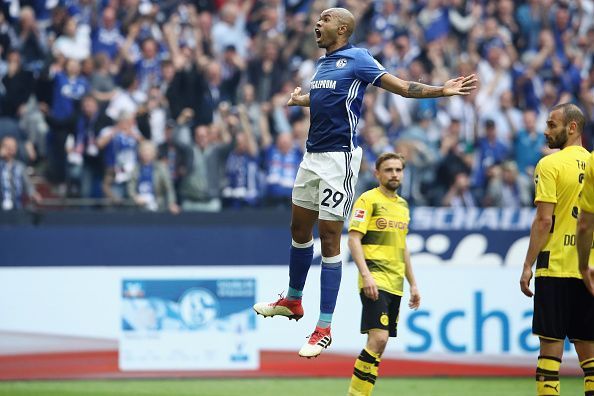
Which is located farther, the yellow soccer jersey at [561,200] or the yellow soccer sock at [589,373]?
the yellow soccer sock at [589,373]

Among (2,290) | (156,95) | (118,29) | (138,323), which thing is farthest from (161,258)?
(118,29)

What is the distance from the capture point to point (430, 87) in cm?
844

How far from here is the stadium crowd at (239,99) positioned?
16.1m

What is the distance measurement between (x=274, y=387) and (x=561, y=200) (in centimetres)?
542

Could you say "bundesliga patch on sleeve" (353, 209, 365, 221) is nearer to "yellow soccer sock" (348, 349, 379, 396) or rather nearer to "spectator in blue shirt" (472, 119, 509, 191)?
"yellow soccer sock" (348, 349, 379, 396)

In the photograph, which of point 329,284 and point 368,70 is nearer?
point 368,70

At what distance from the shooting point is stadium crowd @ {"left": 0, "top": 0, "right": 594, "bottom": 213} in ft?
53.0

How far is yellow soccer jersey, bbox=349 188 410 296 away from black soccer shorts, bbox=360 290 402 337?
92 mm

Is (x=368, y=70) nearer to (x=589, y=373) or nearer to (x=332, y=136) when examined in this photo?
(x=332, y=136)

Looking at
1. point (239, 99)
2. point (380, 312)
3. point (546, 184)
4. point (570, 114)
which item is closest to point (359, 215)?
point (380, 312)

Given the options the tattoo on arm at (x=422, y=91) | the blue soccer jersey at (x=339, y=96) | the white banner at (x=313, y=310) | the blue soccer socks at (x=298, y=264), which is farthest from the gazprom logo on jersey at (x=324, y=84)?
the white banner at (x=313, y=310)

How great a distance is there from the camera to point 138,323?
14.2 m

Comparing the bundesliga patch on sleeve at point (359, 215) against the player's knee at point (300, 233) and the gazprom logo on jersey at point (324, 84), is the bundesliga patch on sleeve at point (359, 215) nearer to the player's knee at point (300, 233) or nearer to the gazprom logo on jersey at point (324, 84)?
the player's knee at point (300, 233)

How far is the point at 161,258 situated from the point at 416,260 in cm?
326
